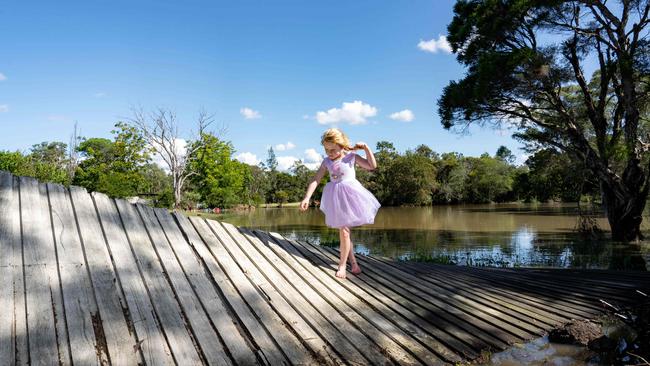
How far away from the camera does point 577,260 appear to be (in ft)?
33.7

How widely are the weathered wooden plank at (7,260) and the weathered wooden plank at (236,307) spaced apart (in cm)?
120

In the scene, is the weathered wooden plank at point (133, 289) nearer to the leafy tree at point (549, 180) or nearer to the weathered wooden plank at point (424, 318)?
the weathered wooden plank at point (424, 318)

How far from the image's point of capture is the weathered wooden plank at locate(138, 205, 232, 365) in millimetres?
2480

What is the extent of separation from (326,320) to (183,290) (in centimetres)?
120

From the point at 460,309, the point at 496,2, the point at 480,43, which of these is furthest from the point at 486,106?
the point at 460,309

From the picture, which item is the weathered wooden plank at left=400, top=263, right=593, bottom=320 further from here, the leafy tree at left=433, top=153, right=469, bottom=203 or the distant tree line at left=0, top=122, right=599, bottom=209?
the leafy tree at left=433, top=153, right=469, bottom=203

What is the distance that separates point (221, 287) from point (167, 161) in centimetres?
3283

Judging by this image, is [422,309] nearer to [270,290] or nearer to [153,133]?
[270,290]

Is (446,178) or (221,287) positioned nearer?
(221,287)

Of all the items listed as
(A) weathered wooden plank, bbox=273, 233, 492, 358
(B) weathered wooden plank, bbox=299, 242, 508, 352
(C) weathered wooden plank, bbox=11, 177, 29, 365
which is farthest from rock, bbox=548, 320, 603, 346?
(C) weathered wooden plank, bbox=11, 177, 29, 365

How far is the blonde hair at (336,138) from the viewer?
427cm

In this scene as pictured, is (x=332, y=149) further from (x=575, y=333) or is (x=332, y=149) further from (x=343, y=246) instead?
(x=575, y=333)

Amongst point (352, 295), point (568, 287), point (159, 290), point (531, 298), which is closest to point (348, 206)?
point (352, 295)

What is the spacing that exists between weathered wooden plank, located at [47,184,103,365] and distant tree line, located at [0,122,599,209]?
59.1ft
